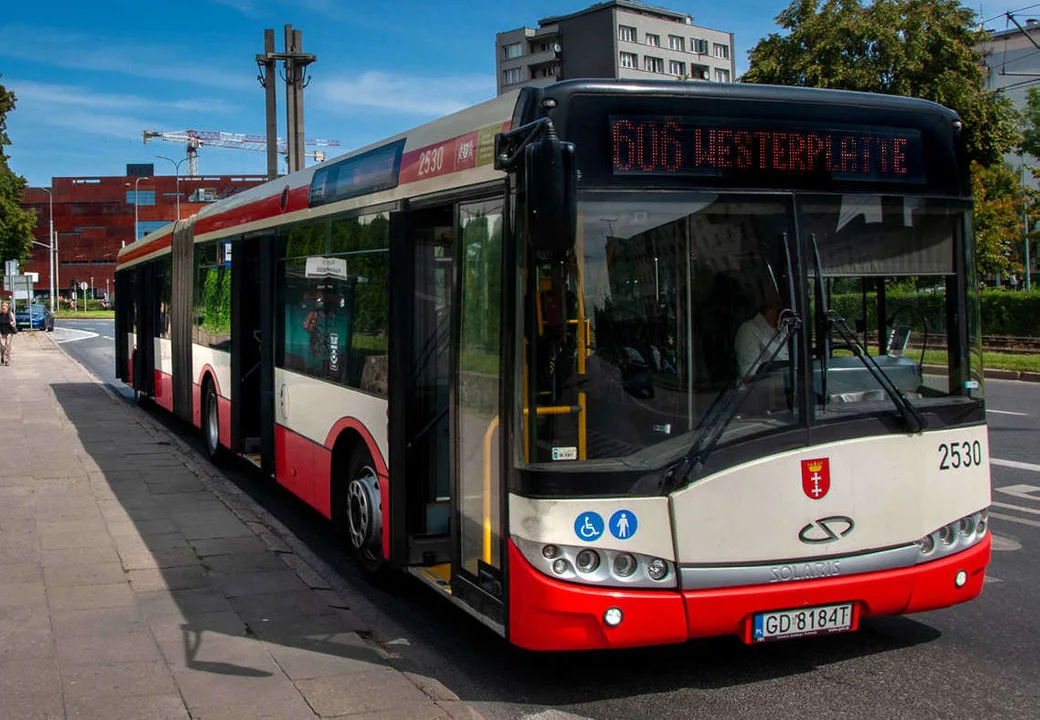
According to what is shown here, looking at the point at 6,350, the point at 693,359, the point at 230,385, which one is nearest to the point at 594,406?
the point at 693,359

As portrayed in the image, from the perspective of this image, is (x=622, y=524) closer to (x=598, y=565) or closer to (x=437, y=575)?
(x=598, y=565)

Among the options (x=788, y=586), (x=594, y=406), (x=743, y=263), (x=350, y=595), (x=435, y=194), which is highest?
(x=435, y=194)

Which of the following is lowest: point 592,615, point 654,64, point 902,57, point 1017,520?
point 1017,520

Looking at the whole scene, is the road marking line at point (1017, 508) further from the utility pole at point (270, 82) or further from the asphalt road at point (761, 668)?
the utility pole at point (270, 82)

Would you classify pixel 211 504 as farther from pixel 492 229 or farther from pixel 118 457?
pixel 492 229

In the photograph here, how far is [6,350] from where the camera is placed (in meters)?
30.6

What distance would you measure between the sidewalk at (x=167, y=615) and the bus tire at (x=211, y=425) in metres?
0.67

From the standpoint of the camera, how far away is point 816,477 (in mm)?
4883

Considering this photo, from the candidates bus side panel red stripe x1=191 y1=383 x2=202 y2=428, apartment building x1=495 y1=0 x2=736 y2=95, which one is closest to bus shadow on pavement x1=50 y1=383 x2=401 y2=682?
bus side panel red stripe x1=191 y1=383 x2=202 y2=428

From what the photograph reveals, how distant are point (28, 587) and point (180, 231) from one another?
317 inches

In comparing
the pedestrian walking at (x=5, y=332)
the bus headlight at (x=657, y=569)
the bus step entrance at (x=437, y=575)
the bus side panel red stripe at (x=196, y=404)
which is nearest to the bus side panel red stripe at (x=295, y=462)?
the bus step entrance at (x=437, y=575)

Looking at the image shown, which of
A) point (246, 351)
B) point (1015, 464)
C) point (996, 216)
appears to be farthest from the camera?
point (996, 216)

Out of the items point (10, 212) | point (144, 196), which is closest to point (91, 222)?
Result: point (144, 196)

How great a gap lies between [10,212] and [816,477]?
159 ft
